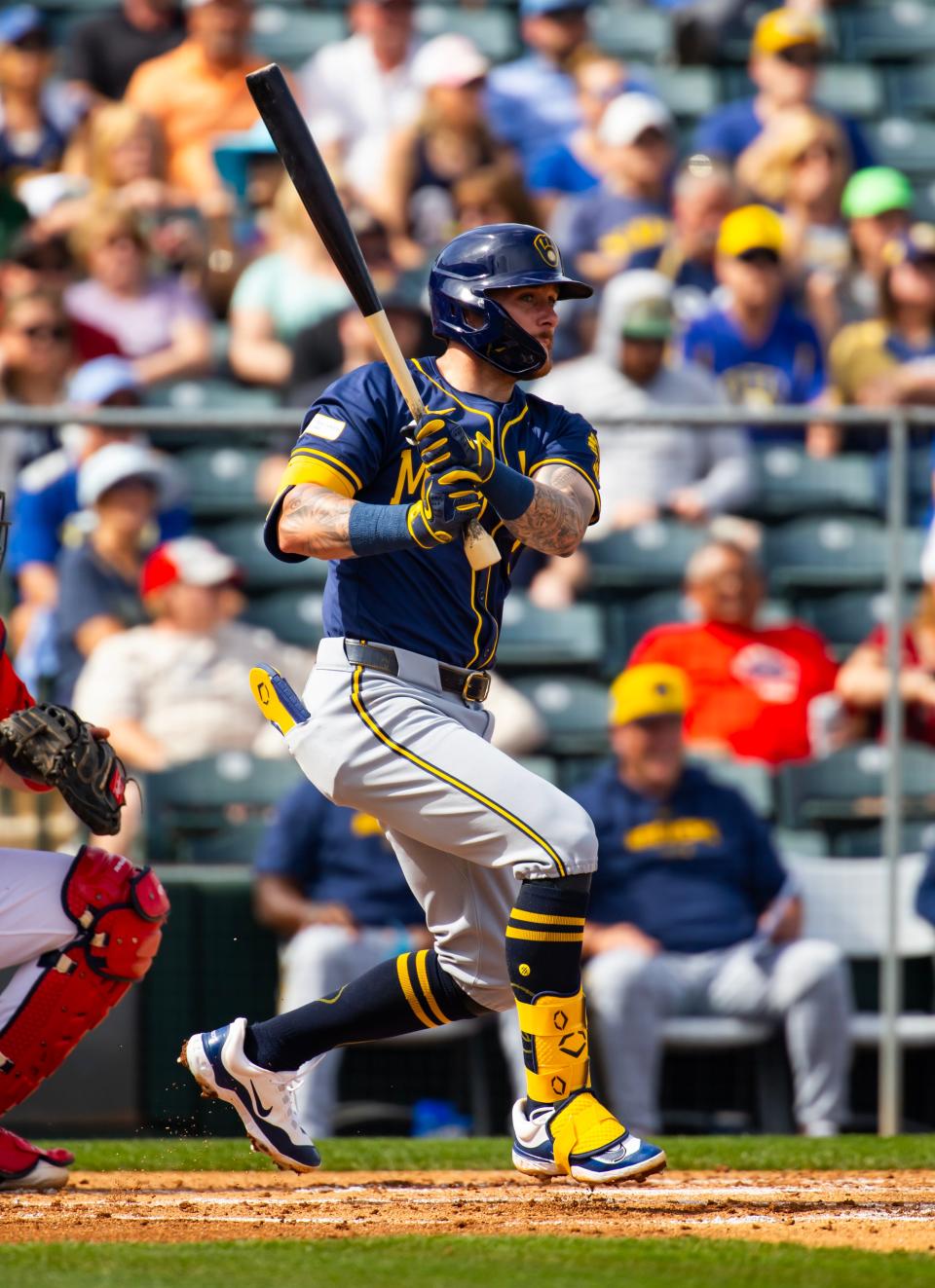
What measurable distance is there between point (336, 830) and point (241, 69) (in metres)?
4.67

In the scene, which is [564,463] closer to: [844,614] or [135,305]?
[844,614]

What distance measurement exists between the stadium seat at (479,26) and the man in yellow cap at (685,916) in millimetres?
5195

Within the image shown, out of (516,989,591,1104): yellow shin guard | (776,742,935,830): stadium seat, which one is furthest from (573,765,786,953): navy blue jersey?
(516,989,591,1104): yellow shin guard

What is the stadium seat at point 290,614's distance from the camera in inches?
266

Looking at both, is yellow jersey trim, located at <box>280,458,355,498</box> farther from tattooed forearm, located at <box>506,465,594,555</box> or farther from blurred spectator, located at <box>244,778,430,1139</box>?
blurred spectator, located at <box>244,778,430,1139</box>

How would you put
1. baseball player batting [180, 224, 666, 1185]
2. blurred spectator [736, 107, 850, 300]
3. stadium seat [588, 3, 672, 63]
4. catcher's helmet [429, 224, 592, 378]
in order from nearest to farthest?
1. baseball player batting [180, 224, 666, 1185]
2. catcher's helmet [429, 224, 592, 378]
3. blurred spectator [736, 107, 850, 300]
4. stadium seat [588, 3, 672, 63]

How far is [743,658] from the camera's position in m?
6.95

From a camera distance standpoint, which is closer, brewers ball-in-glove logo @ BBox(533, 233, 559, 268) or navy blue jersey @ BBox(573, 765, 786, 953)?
brewers ball-in-glove logo @ BBox(533, 233, 559, 268)

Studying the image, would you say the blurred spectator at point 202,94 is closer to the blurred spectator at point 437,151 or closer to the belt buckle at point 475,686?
the blurred spectator at point 437,151

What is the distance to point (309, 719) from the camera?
4.29m

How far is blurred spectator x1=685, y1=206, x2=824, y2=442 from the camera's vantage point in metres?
8.47

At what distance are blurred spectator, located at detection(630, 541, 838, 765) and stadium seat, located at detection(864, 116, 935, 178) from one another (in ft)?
15.5

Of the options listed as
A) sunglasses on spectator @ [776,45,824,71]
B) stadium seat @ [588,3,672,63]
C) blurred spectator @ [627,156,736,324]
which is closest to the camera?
blurred spectator @ [627,156,736,324]

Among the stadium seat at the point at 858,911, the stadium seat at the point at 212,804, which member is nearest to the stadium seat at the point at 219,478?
the stadium seat at the point at 212,804
